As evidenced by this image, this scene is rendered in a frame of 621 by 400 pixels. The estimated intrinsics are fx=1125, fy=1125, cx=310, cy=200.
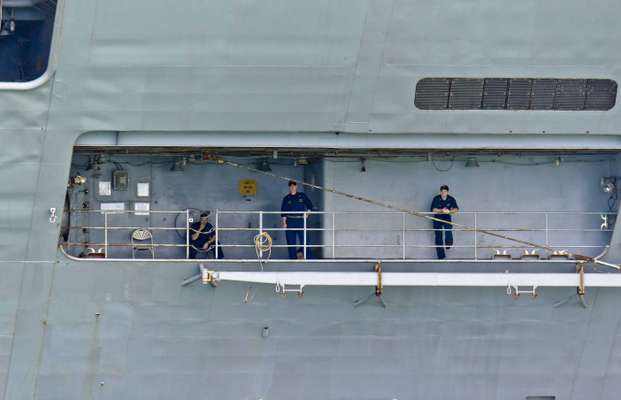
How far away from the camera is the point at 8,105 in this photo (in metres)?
→ 13.3

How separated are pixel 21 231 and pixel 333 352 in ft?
13.8

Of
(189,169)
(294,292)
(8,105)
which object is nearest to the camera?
(8,105)

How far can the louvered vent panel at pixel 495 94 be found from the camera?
14141 millimetres

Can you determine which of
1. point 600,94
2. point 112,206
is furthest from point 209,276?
point 600,94

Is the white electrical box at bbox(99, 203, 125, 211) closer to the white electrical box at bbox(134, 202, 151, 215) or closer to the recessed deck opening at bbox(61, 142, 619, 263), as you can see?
the recessed deck opening at bbox(61, 142, 619, 263)

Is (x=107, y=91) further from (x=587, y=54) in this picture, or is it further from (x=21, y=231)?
(x=587, y=54)

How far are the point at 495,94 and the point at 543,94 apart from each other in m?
0.62

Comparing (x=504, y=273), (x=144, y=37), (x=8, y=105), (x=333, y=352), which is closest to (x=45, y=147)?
(x=8, y=105)

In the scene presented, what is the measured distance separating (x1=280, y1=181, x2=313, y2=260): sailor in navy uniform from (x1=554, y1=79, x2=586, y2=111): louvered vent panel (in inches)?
138

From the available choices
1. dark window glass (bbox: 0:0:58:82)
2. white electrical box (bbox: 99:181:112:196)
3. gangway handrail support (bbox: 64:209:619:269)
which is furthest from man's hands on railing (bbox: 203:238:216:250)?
dark window glass (bbox: 0:0:58:82)

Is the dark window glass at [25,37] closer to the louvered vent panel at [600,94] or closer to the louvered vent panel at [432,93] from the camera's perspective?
the louvered vent panel at [432,93]

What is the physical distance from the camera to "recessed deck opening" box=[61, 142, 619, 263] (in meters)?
15.0

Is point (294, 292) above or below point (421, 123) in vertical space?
below

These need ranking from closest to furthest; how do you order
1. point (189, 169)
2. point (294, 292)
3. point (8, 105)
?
point (8, 105) → point (294, 292) → point (189, 169)
